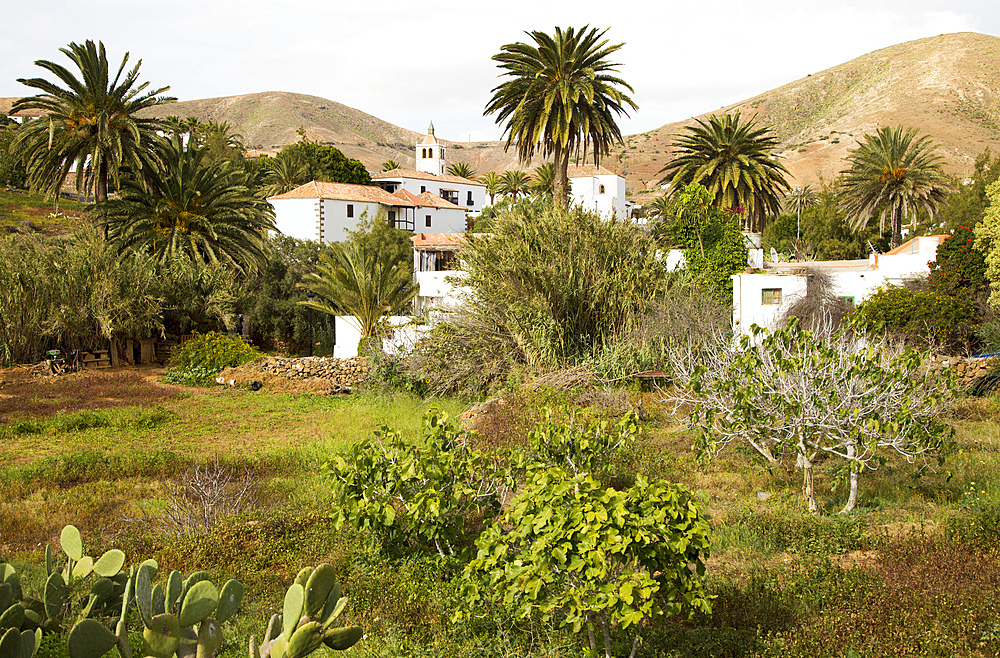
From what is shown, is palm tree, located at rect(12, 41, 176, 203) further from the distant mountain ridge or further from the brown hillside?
the brown hillside

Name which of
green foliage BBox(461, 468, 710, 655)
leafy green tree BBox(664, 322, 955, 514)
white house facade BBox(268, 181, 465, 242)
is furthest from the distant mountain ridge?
green foliage BBox(461, 468, 710, 655)

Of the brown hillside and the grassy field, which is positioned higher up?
the brown hillside

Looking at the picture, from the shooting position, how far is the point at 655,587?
169 inches

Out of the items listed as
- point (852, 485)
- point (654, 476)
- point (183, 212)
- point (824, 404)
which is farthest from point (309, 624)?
point (183, 212)

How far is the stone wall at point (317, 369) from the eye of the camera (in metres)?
20.6

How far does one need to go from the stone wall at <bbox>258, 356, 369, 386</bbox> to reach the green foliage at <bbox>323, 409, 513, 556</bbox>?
1350cm

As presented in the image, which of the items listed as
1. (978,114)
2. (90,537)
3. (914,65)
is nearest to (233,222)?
(90,537)

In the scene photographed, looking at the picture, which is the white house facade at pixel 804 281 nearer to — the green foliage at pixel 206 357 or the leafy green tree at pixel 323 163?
the green foliage at pixel 206 357

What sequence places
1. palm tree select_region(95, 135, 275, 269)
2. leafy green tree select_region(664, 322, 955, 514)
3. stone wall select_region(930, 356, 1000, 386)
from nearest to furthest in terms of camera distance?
leafy green tree select_region(664, 322, 955, 514)
stone wall select_region(930, 356, 1000, 386)
palm tree select_region(95, 135, 275, 269)

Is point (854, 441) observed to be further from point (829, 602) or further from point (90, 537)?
Result: point (90, 537)

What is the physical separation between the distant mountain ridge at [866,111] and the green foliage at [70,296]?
45214 mm

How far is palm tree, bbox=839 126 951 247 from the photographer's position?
116 feet

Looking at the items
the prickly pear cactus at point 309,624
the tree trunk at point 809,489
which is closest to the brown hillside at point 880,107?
the tree trunk at point 809,489

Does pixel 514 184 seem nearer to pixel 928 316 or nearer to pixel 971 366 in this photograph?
pixel 928 316
